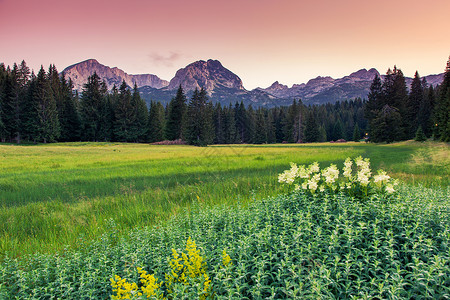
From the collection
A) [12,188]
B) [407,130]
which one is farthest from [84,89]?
[407,130]

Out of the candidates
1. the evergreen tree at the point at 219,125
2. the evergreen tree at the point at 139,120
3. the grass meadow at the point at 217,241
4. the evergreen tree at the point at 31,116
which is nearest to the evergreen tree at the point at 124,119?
the evergreen tree at the point at 139,120

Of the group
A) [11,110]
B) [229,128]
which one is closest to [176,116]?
[229,128]

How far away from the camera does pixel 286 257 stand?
285cm

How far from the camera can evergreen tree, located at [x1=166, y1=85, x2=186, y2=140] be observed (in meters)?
70.6

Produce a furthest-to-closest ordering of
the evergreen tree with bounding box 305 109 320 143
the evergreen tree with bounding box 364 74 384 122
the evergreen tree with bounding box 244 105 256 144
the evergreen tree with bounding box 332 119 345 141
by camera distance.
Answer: the evergreen tree with bounding box 332 119 345 141 → the evergreen tree with bounding box 244 105 256 144 → the evergreen tree with bounding box 305 109 320 143 → the evergreen tree with bounding box 364 74 384 122

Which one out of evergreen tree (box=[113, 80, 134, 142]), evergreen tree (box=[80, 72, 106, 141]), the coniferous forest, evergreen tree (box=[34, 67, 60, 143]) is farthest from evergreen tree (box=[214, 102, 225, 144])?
evergreen tree (box=[34, 67, 60, 143])

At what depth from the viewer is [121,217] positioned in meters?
6.46

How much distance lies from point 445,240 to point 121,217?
6841mm

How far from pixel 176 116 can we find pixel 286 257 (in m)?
71.3

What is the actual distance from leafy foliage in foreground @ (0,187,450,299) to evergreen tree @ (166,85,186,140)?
6709cm

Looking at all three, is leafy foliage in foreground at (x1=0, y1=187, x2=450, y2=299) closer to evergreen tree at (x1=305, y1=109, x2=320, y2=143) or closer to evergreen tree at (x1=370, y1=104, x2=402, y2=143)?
evergreen tree at (x1=370, y1=104, x2=402, y2=143)

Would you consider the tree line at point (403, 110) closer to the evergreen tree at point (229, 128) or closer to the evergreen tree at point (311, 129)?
the evergreen tree at point (311, 129)

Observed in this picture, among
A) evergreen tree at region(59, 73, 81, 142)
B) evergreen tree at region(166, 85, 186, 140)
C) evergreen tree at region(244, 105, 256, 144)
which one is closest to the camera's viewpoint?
evergreen tree at region(59, 73, 81, 142)

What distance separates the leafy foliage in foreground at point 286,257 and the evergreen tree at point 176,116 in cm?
6709
